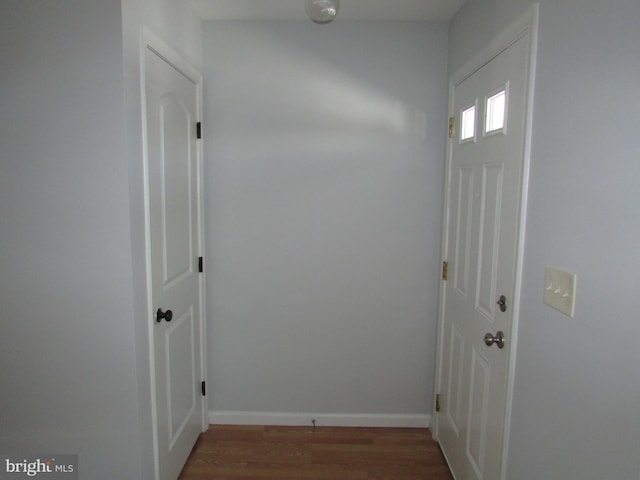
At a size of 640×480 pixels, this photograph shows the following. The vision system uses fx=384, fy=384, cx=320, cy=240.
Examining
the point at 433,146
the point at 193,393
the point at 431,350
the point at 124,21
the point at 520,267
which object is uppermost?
the point at 124,21

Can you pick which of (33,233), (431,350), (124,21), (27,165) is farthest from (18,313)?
(431,350)

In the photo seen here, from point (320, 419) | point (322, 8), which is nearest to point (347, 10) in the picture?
point (322, 8)

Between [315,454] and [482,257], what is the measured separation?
1.49m

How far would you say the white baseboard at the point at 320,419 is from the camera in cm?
248

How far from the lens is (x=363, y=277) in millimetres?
2398

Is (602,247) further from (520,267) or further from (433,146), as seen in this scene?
(433,146)

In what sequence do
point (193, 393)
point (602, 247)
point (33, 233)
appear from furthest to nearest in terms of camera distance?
point (193, 393)
point (33, 233)
point (602, 247)

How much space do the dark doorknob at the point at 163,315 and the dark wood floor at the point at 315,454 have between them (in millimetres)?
949

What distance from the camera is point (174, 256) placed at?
1905 mm

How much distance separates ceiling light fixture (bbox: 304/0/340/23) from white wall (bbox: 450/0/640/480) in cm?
69

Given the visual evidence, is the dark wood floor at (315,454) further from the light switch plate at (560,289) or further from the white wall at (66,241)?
the light switch plate at (560,289)

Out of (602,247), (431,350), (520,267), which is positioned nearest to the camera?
(602,247)

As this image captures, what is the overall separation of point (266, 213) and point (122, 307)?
3.52ft

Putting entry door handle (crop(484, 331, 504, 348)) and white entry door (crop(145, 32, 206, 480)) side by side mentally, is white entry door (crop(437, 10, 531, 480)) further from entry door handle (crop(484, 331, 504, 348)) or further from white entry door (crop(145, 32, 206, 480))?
white entry door (crop(145, 32, 206, 480))
